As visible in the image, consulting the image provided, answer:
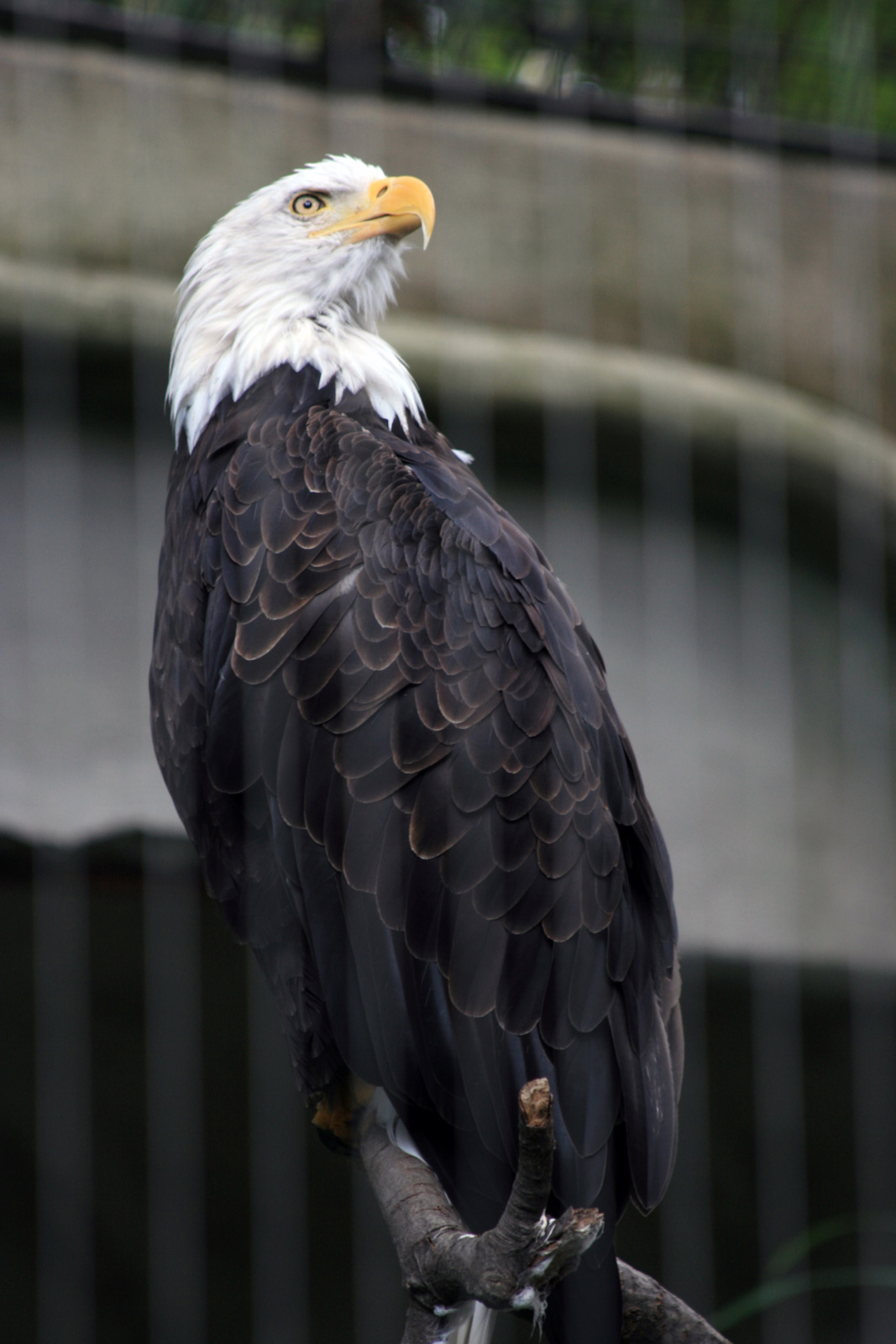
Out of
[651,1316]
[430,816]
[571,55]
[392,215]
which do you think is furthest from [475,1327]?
[571,55]

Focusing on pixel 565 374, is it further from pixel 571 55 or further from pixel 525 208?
pixel 571 55

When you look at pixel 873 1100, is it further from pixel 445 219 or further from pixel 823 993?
pixel 445 219

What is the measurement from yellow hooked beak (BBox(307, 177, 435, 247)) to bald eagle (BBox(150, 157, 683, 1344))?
0.53 metres

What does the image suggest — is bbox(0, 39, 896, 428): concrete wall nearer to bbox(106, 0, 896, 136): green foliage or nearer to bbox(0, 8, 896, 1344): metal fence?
bbox(0, 8, 896, 1344): metal fence

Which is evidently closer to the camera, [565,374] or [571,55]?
[565,374]

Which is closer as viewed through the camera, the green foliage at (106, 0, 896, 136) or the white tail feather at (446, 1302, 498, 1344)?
the white tail feather at (446, 1302, 498, 1344)

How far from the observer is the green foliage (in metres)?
4.29

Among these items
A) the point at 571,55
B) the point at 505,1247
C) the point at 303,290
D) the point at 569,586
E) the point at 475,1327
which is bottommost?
the point at 475,1327

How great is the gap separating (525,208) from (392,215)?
1.84m

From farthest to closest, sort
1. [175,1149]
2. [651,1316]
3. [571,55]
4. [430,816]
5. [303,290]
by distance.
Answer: [175,1149]
[571,55]
[303,290]
[430,816]
[651,1316]

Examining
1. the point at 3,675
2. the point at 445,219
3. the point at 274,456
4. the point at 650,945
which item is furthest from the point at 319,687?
the point at 445,219

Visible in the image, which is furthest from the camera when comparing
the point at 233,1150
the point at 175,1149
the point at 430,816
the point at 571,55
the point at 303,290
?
the point at 233,1150

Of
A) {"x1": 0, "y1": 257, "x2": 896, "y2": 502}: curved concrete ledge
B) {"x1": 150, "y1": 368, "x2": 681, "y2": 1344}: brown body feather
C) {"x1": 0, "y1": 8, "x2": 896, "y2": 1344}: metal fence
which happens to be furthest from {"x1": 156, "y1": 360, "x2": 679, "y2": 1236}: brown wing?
{"x1": 0, "y1": 257, "x2": 896, "y2": 502}: curved concrete ledge

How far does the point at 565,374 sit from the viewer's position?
426 cm
